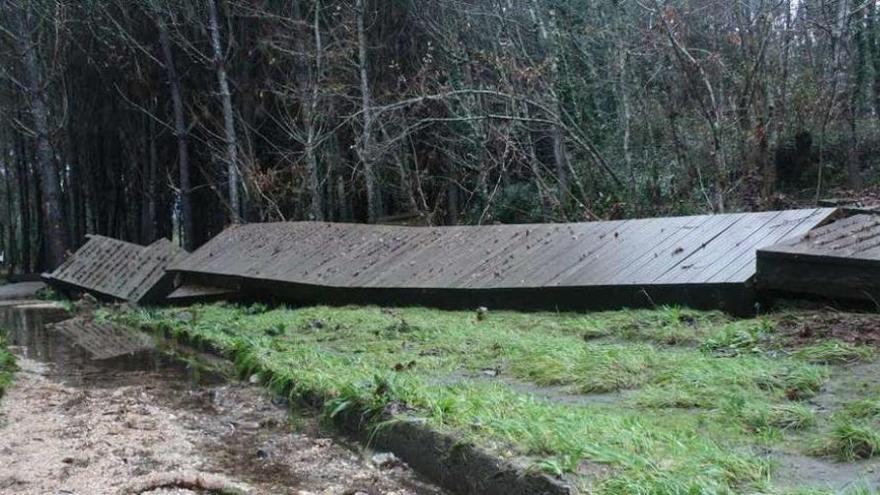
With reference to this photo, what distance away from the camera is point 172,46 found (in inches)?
620

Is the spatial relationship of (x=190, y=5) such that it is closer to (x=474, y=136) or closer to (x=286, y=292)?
(x=474, y=136)

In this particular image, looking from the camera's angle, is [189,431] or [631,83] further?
[631,83]

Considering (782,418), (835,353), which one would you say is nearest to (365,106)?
(835,353)

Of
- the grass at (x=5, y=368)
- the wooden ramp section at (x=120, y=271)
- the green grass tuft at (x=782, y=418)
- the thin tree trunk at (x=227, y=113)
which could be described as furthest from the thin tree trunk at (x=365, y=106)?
the green grass tuft at (x=782, y=418)

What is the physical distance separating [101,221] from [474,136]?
1103cm

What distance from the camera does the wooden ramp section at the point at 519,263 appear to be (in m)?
5.66

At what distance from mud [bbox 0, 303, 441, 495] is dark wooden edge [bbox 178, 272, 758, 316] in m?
2.00

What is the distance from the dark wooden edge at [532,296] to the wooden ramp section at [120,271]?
169 centimetres

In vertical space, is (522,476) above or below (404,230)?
below

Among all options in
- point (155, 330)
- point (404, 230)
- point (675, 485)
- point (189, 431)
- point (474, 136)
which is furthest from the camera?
point (474, 136)

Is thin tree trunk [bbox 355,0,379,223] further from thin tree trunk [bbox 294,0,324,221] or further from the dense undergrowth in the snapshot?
the dense undergrowth

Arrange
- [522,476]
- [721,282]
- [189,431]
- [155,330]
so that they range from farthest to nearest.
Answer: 1. [155,330]
2. [721,282]
3. [189,431]
4. [522,476]

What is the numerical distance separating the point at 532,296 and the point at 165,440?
3.14 m

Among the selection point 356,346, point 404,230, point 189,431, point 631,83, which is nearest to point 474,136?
point 631,83
